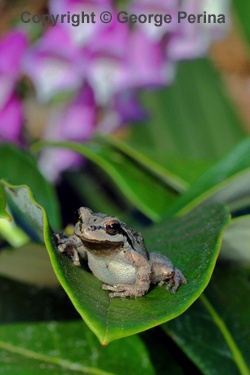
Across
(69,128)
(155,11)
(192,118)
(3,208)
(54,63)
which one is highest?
(3,208)

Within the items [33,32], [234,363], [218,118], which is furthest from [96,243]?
[218,118]

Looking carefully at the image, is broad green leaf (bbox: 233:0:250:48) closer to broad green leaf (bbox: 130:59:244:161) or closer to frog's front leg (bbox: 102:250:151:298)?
broad green leaf (bbox: 130:59:244:161)

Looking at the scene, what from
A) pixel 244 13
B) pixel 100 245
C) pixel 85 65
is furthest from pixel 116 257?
pixel 244 13

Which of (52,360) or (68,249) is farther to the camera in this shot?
(52,360)

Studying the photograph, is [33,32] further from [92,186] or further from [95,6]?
[92,186]

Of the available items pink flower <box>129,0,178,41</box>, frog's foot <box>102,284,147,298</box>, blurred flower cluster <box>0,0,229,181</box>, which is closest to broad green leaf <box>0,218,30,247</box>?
frog's foot <box>102,284,147,298</box>

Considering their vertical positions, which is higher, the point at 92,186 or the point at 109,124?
Result: the point at 109,124

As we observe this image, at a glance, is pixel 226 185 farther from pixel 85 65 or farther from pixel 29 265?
pixel 85 65
